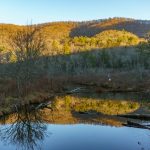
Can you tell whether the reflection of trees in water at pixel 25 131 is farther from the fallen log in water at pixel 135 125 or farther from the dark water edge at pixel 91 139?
the fallen log in water at pixel 135 125

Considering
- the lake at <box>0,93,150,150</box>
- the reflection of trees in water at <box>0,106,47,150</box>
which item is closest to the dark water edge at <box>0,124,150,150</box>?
the lake at <box>0,93,150,150</box>

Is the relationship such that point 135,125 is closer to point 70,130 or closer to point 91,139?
point 91,139

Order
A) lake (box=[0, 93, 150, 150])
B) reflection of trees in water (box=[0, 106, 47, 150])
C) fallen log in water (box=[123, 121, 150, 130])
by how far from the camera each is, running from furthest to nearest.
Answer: fallen log in water (box=[123, 121, 150, 130])
reflection of trees in water (box=[0, 106, 47, 150])
lake (box=[0, 93, 150, 150])

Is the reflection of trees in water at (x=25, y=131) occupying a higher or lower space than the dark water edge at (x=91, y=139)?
lower

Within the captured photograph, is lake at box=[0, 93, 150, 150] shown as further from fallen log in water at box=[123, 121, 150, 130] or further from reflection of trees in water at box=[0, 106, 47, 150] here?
fallen log in water at box=[123, 121, 150, 130]

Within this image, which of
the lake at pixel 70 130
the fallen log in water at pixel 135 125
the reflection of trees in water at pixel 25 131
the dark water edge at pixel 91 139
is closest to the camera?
the dark water edge at pixel 91 139

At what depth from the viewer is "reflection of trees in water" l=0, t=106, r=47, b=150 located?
71.5ft

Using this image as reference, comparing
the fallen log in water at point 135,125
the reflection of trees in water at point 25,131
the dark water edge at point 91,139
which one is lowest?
the reflection of trees in water at point 25,131

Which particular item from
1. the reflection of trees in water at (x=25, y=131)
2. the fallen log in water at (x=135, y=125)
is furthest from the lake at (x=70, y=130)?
the fallen log in water at (x=135, y=125)

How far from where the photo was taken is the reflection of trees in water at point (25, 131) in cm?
2180

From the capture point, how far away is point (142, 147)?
19.5 m

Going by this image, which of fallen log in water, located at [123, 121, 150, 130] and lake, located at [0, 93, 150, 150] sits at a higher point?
fallen log in water, located at [123, 121, 150, 130]

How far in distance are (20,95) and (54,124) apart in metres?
11.9

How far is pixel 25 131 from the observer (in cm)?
2522
